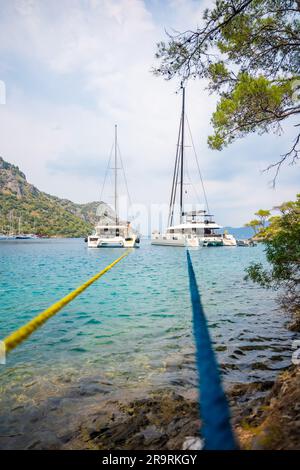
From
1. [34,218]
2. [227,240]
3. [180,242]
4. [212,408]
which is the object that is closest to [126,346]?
[212,408]

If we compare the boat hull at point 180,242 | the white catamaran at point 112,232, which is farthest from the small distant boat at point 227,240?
the white catamaran at point 112,232

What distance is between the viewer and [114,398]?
3926 mm

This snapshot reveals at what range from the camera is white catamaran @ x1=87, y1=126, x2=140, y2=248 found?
51.4 meters

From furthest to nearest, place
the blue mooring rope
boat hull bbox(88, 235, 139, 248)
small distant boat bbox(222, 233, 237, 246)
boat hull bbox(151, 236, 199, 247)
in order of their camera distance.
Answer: small distant boat bbox(222, 233, 237, 246) → boat hull bbox(88, 235, 139, 248) → boat hull bbox(151, 236, 199, 247) → the blue mooring rope

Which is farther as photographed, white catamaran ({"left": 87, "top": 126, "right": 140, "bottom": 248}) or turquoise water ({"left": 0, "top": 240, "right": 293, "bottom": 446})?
white catamaran ({"left": 87, "top": 126, "right": 140, "bottom": 248})

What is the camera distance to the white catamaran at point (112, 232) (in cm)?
5144

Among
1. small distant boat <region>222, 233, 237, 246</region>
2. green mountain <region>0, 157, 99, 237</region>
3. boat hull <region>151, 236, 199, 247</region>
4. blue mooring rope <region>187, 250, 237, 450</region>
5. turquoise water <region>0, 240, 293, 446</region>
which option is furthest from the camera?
green mountain <region>0, 157, 99, 237</region>

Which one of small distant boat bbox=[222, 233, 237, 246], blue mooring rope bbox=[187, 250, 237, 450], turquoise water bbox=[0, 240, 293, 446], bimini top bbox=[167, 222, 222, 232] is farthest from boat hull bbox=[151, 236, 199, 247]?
blue mooring rope bbox=[187, 250, 237, 450]

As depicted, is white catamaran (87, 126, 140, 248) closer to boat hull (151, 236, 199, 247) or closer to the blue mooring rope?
boat hull (151, 236, 199, 247)

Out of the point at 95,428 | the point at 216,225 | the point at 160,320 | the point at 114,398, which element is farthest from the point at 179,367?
the point at 216,225

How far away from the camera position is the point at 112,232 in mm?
53750

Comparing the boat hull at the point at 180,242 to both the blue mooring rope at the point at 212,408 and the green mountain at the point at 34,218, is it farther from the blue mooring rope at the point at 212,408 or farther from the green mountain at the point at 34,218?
the green mountain at the point at 34,218
